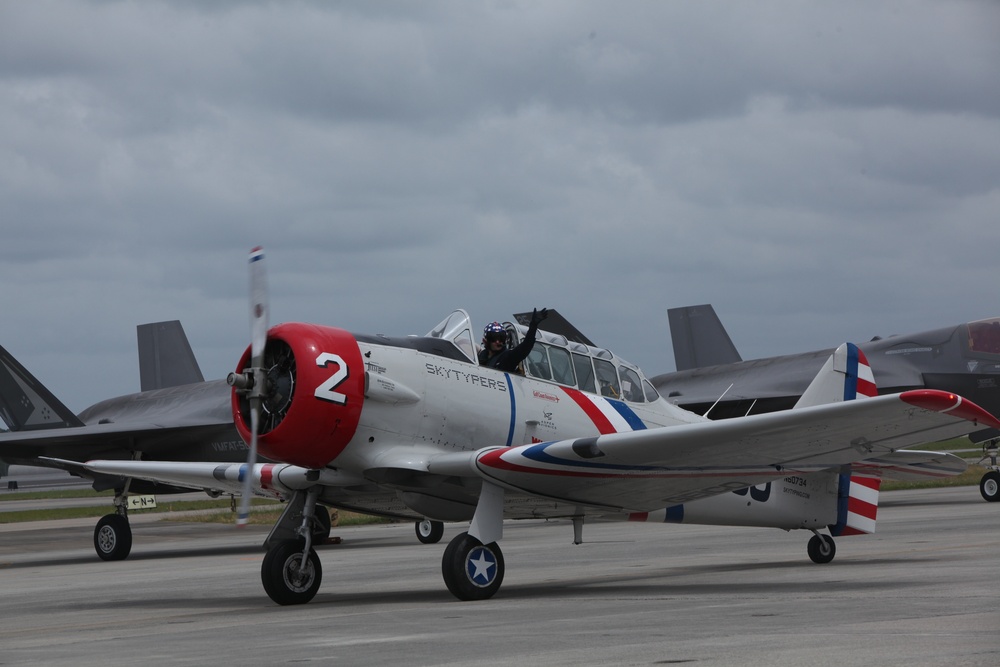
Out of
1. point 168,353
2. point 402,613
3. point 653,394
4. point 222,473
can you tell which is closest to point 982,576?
point 653,394

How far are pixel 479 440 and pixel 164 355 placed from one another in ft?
72.7

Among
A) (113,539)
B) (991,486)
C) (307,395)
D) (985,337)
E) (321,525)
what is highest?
(985,337)

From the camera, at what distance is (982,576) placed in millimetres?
11164

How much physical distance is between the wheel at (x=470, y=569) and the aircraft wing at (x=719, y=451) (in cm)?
64

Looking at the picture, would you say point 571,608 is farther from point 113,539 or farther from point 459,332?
point 113,539

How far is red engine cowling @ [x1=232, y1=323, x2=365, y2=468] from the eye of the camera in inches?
416

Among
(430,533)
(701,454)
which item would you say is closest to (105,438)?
(430,533)

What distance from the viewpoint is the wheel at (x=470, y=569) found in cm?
1057

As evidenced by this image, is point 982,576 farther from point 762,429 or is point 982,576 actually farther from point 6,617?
point 6,617

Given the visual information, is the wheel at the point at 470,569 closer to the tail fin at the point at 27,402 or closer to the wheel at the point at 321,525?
the wheel at the point at 321,525

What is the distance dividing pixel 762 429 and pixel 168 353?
2434cm

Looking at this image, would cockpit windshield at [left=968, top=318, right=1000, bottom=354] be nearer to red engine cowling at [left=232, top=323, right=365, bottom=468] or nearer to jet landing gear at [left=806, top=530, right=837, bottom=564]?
jet landing gear at [left=806, top=530, right=837, bottom=564]

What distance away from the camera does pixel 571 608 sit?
9.88 m

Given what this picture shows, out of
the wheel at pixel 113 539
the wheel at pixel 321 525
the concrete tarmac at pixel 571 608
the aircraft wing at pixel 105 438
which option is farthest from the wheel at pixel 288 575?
the aircraft wing at pixel 105 438
